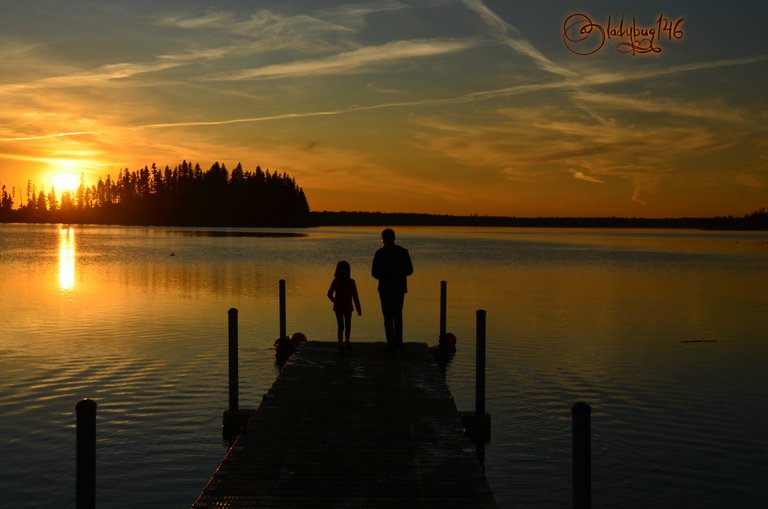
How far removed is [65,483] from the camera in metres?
12.7

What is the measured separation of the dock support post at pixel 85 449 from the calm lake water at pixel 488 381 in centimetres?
406

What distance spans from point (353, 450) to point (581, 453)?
3633 mm

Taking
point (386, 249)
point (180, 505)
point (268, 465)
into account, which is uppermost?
point (386, 249)

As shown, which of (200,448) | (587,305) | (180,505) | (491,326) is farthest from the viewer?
(587,305)

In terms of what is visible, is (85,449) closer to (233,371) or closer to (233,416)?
(233,416)

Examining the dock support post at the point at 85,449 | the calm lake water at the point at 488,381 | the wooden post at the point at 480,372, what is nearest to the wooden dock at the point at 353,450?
the wooden post at the point at 480,372

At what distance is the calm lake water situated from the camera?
1312 cm

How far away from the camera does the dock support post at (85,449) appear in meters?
7.70

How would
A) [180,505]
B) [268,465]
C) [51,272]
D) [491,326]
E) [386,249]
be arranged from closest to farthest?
[268,465]
[180,505]
[386,249]
[491,326]
[51,272]

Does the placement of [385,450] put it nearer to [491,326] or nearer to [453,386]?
[453,386]

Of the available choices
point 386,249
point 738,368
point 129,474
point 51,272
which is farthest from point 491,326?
point 51,272

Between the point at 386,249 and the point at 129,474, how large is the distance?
701 centimetres

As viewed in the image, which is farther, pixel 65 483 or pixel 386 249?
pixel 386 249

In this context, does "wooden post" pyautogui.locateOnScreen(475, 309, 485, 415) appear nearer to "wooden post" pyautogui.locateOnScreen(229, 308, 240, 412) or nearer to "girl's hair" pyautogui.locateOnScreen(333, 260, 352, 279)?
"girl's hair" pyautogui.locateOnScreen(333, 260, 352, 279)
